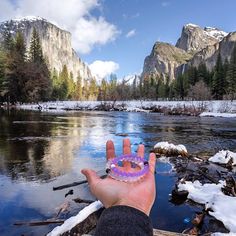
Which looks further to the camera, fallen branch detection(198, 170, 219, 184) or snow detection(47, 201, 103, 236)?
fallen branch detection(198, 170, 219, 184)

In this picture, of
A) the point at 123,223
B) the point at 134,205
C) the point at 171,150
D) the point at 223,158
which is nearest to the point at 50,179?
the point at 171,150

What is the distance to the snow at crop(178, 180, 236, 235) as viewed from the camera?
634 centimetres

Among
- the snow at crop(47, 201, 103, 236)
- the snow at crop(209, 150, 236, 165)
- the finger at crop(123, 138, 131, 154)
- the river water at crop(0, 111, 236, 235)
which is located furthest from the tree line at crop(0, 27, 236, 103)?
the finger at crop(123, 138, 131, 154)

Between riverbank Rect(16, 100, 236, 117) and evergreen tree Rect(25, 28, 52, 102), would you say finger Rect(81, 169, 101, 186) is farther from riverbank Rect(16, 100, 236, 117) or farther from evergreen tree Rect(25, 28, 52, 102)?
evergreen tree Rect(25, 28, 52, 102)

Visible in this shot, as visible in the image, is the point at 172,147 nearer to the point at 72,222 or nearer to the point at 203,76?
the point at 72,222

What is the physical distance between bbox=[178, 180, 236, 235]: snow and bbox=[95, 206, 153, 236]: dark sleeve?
4495 mm

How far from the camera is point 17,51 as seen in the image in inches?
3191

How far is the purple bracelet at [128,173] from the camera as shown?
1.87m

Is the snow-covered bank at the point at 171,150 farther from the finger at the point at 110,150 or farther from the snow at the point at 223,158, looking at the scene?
the finger at the point at 110,150

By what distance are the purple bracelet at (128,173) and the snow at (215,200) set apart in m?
4.16

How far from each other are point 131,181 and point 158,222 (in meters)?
5.26

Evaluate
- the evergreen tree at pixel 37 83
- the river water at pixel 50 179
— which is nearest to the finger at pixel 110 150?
the river water at pixel 50 179

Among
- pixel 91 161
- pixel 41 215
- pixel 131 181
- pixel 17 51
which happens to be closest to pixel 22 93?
pixel 17 51

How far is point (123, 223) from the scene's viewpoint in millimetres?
1516
